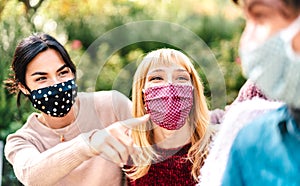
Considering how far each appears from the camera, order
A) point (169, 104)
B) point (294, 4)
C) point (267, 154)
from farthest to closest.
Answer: point (169, 104), point (267, 154), point (294, 4)

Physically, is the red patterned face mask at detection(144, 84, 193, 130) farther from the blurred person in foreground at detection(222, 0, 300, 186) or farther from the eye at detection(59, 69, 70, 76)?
the blurred person in foreground at detection(222, 0, 300, 186)

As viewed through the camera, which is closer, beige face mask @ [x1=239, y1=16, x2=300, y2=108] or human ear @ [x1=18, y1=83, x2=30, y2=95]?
beige face mask @ [x1=239, y1=16, x2=300, y2=108]

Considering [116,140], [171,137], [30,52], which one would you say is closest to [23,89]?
[30,52]

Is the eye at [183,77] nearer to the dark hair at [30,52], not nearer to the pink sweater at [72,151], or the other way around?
the pink sweater at [72,151]

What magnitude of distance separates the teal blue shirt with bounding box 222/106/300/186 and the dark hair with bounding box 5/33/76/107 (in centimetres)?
94

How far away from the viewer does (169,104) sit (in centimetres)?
180

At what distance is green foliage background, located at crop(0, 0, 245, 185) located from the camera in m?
1.94

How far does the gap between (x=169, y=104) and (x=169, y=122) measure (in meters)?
0.06

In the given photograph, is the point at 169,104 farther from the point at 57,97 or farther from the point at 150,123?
the point at 57,97

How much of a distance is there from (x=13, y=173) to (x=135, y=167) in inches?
19.4

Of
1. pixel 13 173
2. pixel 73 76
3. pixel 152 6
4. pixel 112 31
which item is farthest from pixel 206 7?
pixel 13 173

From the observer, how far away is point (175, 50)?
1.90 metres

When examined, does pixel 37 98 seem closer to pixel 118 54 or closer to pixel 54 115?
pixel 54 115

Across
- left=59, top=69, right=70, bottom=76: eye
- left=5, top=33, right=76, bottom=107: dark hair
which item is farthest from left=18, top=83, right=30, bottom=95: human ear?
left=59, top=69, right=70, bottom=76: eye
